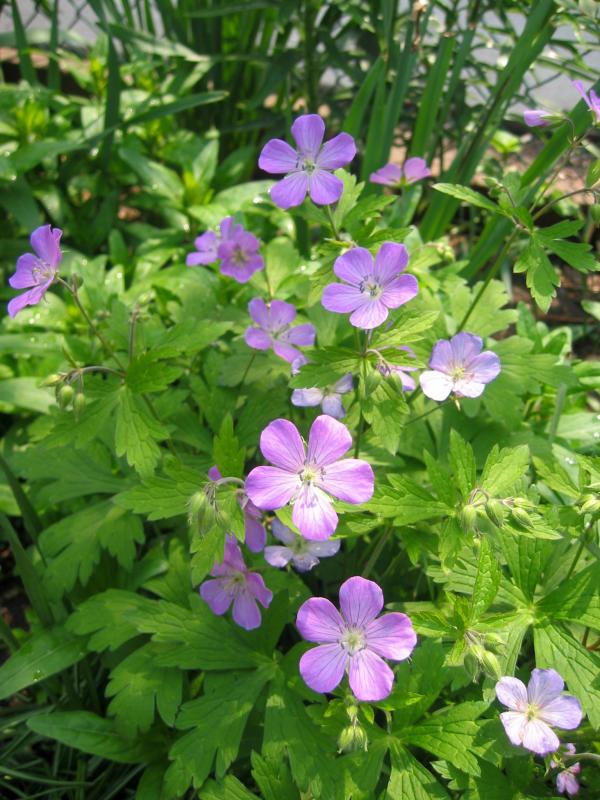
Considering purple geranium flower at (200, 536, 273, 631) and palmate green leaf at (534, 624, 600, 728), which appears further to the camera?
purple geranium flower at (200, 536, 273, 631)

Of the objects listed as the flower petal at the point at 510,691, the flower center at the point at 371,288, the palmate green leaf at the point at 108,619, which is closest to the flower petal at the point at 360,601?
the flower petal at the point at 510,691

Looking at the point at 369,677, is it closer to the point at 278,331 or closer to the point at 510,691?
the point at 510,691

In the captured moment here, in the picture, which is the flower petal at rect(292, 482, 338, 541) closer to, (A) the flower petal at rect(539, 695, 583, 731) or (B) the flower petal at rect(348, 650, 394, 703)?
(B) the flower petal at rect(348, 650, 394, 703)

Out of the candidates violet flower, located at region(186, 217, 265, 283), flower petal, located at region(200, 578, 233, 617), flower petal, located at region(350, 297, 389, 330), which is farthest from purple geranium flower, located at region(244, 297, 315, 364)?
flower petal, located at region(200, 578, 233, 617)

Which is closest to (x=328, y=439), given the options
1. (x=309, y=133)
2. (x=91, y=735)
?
(x=309, y=133)

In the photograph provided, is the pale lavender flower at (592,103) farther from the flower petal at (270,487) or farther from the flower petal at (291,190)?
the flower petal at (270,487)

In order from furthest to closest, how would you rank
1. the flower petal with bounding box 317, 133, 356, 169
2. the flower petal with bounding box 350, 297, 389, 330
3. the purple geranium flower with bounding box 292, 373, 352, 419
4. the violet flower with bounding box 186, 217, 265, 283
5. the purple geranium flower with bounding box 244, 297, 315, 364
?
the violet flower with bounding box 186, 217, 265, 283 < the purple geranium flower with bounding box 244, 297, 315, 364 < the purple geranium flower with bounding box 292, 373, 352, 419 < the flower petal with bounding box 317, 133, 356, 169 < the flower petal with bounding box 350, 297, 389, 330

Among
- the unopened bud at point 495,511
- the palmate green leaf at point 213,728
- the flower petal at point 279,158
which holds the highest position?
the flower petal at point 279,158
